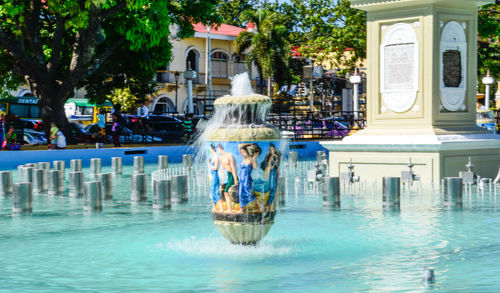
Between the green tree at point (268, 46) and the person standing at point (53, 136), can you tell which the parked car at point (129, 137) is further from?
the green tree at point (268, 46)

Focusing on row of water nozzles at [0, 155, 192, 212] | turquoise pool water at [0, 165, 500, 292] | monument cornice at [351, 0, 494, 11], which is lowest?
turquoise pool water at [0, 165, 500, 292]

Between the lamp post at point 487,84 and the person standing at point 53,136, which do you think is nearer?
the person standing at point 53,136

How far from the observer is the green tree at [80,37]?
27.9 metres

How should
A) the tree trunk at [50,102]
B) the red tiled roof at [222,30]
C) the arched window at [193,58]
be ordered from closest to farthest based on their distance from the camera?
the tree trunk at [50,102], the red tiled roof at [222,30], the arched window at [193,58]

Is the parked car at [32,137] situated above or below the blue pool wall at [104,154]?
above

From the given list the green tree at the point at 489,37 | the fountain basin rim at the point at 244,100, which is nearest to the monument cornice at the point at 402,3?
the fountain basin rim at the point at 244,100

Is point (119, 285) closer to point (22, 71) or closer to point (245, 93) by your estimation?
point (245, 93)

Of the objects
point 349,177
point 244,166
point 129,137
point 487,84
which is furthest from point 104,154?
point 487,84

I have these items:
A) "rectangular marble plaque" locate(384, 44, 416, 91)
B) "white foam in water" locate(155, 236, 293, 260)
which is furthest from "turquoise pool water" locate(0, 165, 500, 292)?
"rectangular marble plaque" locate(384, 44, 416, 91)

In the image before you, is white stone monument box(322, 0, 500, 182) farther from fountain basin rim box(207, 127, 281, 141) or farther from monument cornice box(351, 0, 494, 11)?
fountain basin rim box(207, 127, 281, 141)

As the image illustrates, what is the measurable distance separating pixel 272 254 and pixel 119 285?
7.11 feet

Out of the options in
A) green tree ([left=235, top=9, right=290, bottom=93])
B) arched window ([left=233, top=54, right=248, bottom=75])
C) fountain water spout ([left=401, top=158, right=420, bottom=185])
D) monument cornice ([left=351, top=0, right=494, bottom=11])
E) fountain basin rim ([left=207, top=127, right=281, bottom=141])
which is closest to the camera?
fountain basin rim ([left=207, top=127, right=281, bottom=141])

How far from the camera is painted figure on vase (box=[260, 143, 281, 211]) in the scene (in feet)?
29.6

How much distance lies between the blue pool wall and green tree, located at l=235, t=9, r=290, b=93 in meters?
23.6
